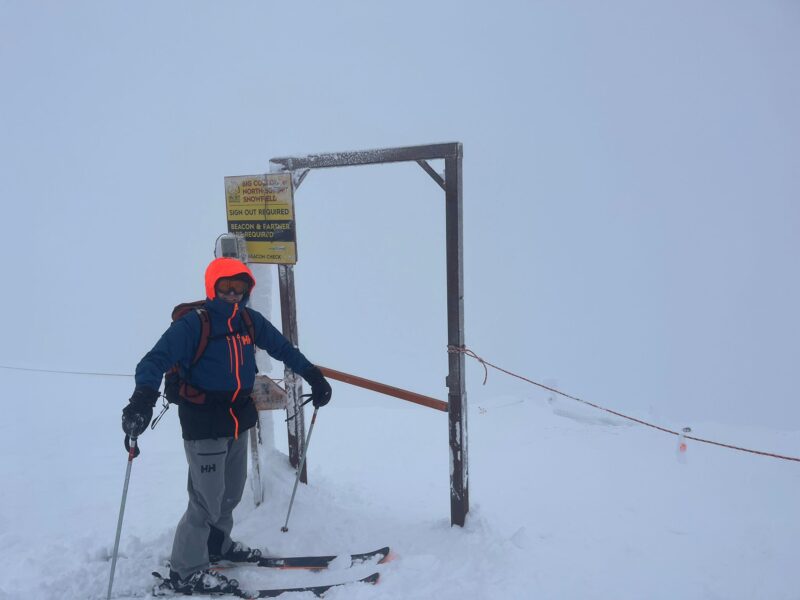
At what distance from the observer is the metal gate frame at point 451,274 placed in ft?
13.0

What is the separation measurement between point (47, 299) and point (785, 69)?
220258mm

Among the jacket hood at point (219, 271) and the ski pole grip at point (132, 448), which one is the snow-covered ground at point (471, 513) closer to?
the ski pole grip at point (132, 448)

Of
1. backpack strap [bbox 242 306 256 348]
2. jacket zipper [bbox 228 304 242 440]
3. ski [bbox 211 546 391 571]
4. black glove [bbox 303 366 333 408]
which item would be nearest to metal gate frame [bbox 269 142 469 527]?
ski [bbox 211 546 391 571]

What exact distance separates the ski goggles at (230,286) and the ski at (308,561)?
78.8 inches

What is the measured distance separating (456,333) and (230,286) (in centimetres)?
173

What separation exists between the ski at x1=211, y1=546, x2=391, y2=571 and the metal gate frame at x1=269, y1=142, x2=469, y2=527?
0.69 metres

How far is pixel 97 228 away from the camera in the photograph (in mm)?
101875

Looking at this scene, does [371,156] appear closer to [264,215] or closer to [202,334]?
[264,215]

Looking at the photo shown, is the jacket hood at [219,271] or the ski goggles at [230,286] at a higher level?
the jacket hood at [219,271]

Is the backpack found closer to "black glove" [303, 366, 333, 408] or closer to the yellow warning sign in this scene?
"black glove" [303, 366, 333, 408]

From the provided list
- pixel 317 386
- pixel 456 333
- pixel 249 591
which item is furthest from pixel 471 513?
pixel 249 591

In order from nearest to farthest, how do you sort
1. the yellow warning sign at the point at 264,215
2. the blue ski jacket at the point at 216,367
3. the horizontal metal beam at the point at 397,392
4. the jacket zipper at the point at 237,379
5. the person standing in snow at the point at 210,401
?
1. the blue ski jacket at the point at 216,367
2. the person standing in snow at the point at 210,401
3. the jacket zipper at the point at 237,379
4. the horizontal metal beam at the point at 397,392
5. the yellow warning sign at the point at 264,215

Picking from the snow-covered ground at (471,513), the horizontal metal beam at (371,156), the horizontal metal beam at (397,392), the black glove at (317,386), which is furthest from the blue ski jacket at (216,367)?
the horizontal metal beam at (371,156)

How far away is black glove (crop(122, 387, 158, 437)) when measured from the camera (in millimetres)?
3072
